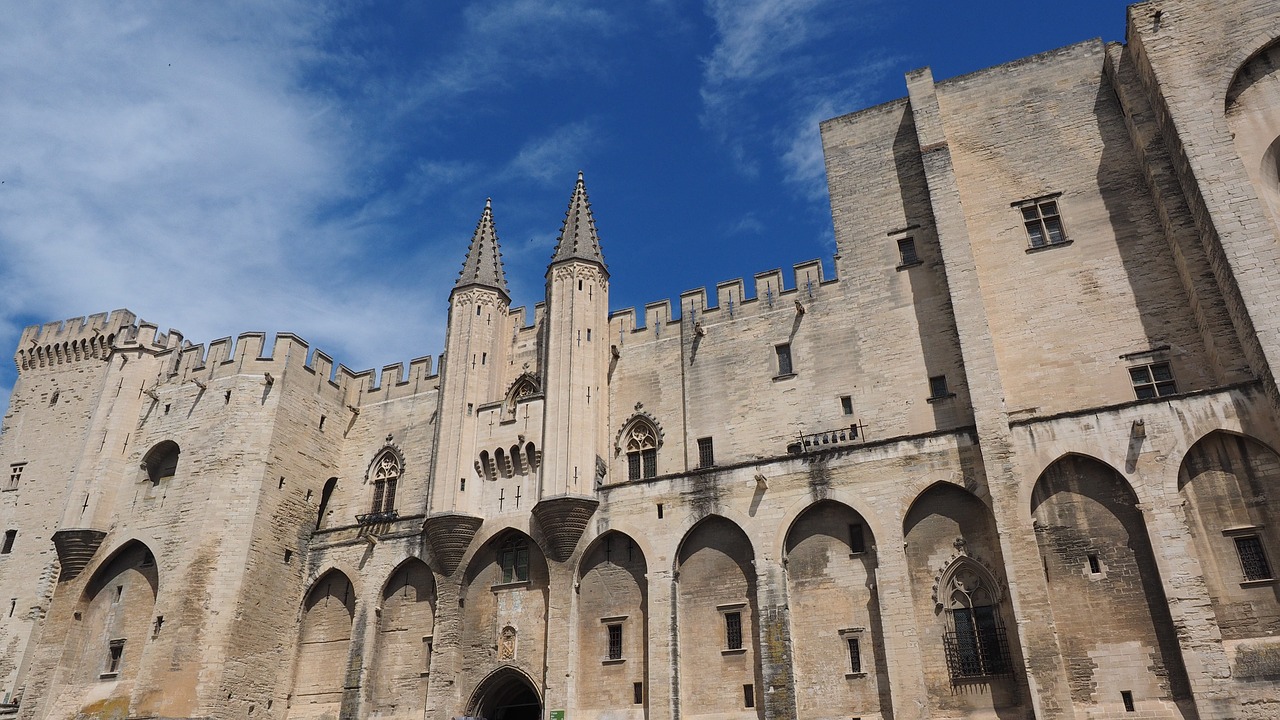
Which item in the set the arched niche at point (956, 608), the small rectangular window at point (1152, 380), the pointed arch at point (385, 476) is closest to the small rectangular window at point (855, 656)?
the arched niche at point (956, 608)

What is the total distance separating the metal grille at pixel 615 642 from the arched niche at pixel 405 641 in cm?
472

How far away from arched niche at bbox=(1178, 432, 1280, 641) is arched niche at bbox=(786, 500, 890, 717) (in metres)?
6.02

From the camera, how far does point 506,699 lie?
23438 millimetres

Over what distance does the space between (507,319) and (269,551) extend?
→ 9.36 metres

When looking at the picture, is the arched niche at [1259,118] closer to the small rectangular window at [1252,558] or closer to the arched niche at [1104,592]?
the small rectangular window at [1252,558]

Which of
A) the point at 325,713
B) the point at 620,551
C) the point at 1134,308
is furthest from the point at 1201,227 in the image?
the point at 325,713

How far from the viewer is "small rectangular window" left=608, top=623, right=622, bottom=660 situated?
2117 centimetres

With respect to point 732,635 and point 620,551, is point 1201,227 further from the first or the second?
point 620,551

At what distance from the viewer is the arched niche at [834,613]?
18.4 meters

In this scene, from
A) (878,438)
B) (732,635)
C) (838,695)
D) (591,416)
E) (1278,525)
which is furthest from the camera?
(591,416)

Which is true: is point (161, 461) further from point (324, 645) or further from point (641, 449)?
point (641, 449)

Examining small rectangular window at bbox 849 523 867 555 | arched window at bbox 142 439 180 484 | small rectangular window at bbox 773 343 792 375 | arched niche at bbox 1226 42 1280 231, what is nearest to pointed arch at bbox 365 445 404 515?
arched window at bbox 142 439 180 484

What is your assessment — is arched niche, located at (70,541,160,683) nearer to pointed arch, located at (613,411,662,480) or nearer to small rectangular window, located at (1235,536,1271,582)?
pointed arch, located at (613,411,662,480)

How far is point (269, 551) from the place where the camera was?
24.9m
